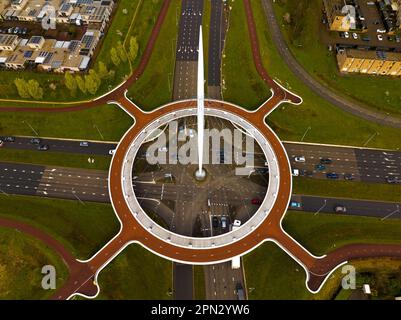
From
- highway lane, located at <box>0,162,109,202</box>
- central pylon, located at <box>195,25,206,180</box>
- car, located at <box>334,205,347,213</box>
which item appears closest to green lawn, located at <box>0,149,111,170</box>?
highway lane, located at <box>0,162,109,202</box>

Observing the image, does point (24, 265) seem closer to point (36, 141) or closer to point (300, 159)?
point (36, 141)

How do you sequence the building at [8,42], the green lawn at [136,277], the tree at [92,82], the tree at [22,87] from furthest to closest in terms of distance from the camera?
the building at [8,42], the tree at [92,82], the tree at [22,87], the green lawn at [136,277]

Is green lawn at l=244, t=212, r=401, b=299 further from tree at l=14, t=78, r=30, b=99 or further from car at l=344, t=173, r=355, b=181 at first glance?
tree at l=14, t=78, r=30, b=99

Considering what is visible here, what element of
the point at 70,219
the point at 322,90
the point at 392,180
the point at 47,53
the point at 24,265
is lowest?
the point at 24,265

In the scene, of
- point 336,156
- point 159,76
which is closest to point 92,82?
point 159,76

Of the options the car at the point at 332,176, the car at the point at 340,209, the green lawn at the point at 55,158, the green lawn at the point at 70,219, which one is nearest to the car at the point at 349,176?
the car at the point at 332,176

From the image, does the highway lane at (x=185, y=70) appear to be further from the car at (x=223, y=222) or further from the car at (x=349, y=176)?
the car at (x=349, y=176)

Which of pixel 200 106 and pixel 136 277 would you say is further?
pixel 136 277

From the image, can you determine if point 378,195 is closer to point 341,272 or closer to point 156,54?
point 341,272
